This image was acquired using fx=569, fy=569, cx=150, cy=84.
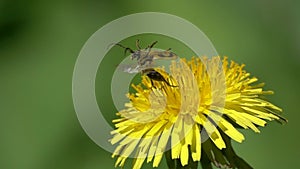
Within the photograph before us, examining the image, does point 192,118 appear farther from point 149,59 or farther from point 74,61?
point 74,61

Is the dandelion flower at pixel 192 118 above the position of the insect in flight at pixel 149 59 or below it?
below

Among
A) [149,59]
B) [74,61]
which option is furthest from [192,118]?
[74,61]

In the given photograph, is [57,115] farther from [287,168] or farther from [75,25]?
[287,168]

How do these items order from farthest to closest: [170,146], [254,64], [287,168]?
[254,64]
[287,168]
[170,146]

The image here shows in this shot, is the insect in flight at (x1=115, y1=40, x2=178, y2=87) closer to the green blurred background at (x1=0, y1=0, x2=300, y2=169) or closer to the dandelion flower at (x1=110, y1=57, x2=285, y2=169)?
the dandelion flower at (x1=110, y1=57, x2=285, y2=169)

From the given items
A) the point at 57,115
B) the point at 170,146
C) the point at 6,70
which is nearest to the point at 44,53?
the point at 6,70

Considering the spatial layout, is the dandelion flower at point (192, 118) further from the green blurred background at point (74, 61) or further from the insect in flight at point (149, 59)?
the green blurred background at point (74, 61)

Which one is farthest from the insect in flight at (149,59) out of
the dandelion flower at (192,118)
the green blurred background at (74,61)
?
the green blurred background at (74,61)
